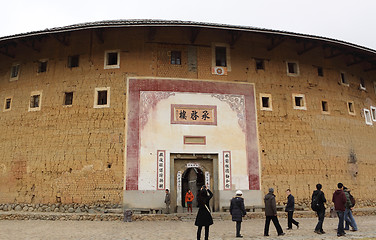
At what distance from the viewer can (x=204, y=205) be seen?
669 centimetres

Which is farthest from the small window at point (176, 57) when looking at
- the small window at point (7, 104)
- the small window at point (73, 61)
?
the small window at point (7, 104)

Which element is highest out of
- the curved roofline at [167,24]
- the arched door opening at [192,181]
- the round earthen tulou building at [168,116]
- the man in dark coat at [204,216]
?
the curved roofline at [167,24]

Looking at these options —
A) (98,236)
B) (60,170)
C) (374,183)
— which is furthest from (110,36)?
(374,183)

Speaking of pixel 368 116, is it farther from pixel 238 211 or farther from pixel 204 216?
pixel 204 216

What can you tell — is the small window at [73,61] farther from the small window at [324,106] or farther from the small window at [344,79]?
the small window at [344,79]

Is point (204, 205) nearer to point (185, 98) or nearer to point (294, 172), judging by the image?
point (185, 98)

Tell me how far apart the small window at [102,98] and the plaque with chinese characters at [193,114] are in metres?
2.66

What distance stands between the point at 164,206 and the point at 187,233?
12.9 ft

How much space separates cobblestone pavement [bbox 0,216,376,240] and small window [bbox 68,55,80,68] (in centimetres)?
651

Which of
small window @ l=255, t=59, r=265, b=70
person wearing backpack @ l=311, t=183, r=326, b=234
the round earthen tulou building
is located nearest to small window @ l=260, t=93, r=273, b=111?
the round earthen tulou building

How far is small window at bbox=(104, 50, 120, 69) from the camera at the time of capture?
45.2ft

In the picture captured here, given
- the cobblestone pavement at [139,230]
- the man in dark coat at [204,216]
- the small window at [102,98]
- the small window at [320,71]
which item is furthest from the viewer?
the small window at [320,71]

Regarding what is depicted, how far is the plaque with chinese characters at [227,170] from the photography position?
12.9 meters

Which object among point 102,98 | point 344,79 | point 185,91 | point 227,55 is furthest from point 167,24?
point 344,79
